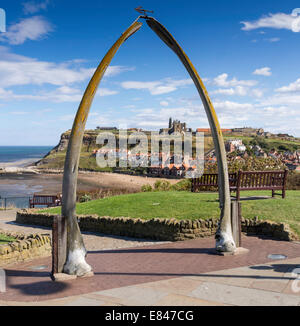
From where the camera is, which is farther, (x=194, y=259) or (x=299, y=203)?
(x=299, y=203)

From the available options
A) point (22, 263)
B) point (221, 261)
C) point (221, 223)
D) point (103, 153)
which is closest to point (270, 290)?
point (221, 261)

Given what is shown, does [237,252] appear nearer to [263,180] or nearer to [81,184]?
[263,180]

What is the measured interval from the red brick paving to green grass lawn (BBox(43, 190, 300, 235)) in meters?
1.63

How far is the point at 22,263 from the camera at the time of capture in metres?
9.15

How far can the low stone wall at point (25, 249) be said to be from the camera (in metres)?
8.88

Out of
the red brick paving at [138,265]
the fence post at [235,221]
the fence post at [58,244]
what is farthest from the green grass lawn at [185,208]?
the fence post at [58,244]

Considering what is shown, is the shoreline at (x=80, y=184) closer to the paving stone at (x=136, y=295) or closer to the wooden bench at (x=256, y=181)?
the wooden bench at (x=256, y=181)

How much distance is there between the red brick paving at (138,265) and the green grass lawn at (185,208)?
1627 millimetres

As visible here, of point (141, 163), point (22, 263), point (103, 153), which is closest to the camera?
point (22, 263)

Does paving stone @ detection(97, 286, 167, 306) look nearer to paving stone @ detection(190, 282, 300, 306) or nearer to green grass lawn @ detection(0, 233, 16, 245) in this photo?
paving stone @ detection(190, 282, 300, 306)

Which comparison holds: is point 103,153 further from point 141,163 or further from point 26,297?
point 26,297

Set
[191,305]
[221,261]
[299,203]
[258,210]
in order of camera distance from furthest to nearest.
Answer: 1. [299,203]
2. [258,210]
3. [221,261]
4. [191,305]

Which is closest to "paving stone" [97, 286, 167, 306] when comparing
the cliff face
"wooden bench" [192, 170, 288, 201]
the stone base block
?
the stone base block
